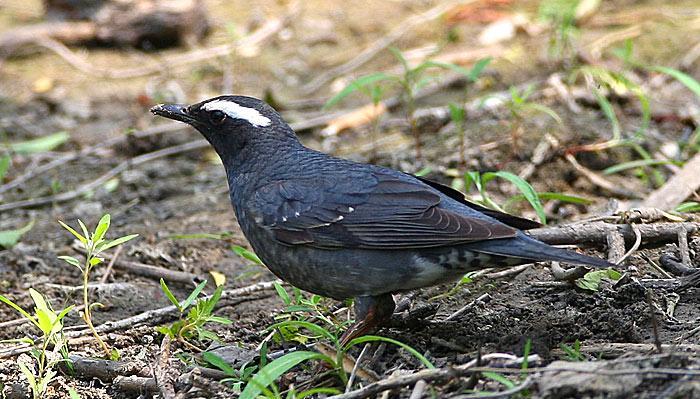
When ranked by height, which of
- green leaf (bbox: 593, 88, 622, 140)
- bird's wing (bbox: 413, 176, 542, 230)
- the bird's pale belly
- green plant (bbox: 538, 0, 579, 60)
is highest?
green plant (bbox: 538, 0, 579, 60)

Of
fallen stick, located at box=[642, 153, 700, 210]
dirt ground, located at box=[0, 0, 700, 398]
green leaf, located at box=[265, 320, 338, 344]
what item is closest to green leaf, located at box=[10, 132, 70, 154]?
dirt ground, located at box=[0, 0, 700, 398]

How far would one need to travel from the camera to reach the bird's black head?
17.6ft

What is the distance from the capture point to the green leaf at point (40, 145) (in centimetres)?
816

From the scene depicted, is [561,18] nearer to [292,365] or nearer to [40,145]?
[40,145]

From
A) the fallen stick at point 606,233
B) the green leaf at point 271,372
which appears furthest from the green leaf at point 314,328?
the fallen stick at point 606,233

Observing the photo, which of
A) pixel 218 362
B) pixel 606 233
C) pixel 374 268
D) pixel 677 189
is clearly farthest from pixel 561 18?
pixel 218 362

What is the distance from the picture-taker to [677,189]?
6312 millimetres

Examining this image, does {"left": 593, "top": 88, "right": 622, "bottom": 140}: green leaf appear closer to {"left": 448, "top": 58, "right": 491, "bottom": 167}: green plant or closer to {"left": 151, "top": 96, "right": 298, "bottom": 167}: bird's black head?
{"left": 448, "top": 58, "right": 491, "bottom": 167}: green plant

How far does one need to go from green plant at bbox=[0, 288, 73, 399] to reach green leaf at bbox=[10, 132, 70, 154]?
3699mm

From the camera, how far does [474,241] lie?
14.8 ft

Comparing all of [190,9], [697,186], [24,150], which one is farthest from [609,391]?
[190,9]

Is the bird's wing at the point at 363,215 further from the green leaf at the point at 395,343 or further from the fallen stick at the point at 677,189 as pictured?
the fallen stick at the point at 677,189

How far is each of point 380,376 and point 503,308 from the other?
0.96 m

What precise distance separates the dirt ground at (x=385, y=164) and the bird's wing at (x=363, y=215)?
44 cm
